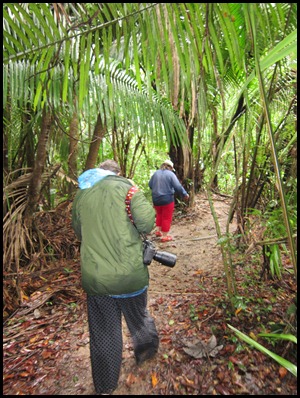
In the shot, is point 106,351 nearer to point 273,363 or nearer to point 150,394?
point 150,394

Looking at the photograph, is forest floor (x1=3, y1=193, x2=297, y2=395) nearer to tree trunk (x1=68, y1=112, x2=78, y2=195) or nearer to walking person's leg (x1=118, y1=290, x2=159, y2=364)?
walking person's leg (x1=118, y1=290, x2=159, y2=364)

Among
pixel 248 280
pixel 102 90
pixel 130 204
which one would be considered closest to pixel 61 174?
pixel 102 90

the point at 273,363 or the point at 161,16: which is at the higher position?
the point at 161,16

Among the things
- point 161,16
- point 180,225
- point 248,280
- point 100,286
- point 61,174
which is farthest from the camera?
point 180,225

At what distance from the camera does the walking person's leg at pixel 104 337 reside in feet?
6.09

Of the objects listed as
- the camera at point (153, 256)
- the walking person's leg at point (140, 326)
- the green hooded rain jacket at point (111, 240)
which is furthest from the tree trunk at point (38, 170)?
the walking person's leg at point (140, 326)

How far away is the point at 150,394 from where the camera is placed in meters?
1.96

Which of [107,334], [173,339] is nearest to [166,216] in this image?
[173,339]

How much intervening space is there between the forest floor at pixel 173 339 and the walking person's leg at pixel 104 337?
233 millimetres

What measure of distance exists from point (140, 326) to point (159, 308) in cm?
96

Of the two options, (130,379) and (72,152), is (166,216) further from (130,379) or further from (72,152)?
(130,379)

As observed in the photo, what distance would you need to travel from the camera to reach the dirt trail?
2061 mm

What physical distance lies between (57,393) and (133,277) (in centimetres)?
108

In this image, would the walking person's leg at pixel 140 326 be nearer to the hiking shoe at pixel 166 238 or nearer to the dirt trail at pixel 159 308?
the dirt trail at pixel 159 308
